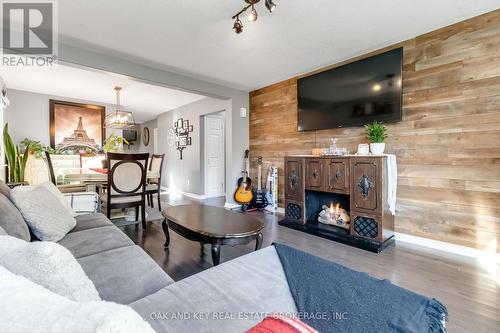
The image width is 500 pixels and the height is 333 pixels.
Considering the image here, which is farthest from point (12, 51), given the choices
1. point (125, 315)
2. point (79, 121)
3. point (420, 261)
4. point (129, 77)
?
point (420, 261)

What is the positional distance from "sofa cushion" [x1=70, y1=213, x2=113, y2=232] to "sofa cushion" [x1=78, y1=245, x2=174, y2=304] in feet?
2.11

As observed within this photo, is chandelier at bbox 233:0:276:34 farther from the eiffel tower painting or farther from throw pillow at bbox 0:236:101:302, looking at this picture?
the eiffel tower painting

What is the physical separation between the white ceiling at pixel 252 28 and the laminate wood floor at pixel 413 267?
7.87 ft

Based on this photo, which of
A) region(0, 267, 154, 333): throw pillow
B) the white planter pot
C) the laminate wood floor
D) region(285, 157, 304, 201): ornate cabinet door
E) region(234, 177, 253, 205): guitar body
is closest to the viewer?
region(0, 267, 154, 333): throw pillow

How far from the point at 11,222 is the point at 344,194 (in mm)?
3116

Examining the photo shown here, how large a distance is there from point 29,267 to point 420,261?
114 inches

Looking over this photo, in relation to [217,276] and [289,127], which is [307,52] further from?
[217,276]

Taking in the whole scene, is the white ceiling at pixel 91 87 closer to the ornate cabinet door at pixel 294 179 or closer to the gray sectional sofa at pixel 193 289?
the ornate cabinet door at pixel 294 179

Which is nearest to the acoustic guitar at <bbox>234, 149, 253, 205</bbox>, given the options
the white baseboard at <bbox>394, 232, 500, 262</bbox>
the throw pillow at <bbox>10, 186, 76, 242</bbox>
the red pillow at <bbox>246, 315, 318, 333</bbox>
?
the white baseboard at <bbox>394, 232, 500, 262</bbox>

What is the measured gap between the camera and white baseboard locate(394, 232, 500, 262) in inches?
90.8

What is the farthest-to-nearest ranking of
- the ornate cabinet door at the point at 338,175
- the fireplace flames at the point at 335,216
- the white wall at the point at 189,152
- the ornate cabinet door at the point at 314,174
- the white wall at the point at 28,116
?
the white wall at the point at 189,152, the white wall at the point at 28,116, the ornate cabinet door at the point at 314,174, the fireplace flames at the point at 335,216, the ornate cabinet door at the point at 338,175

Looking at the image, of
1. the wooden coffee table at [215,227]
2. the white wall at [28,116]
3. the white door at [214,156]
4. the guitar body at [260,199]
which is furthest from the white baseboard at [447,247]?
→ the white wall at [28,116]

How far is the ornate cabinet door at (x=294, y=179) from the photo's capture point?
340cm

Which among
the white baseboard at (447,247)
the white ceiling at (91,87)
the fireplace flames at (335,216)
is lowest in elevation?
the white baseboard at (447,247)
